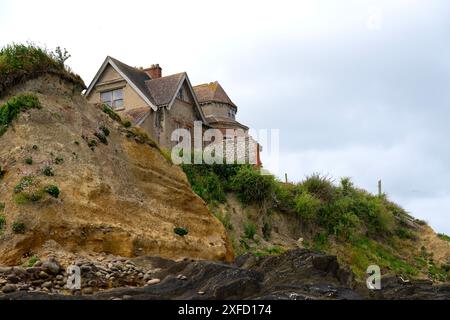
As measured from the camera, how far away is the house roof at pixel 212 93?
51.5m

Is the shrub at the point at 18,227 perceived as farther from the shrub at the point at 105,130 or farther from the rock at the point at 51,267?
the shrub at the point at 105,130

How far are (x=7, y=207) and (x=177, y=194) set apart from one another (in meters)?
7.96

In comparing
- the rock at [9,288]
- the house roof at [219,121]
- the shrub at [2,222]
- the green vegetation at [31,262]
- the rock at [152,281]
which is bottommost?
the rock at [9,288]

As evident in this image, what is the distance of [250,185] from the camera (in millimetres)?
38062

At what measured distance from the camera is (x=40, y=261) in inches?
763

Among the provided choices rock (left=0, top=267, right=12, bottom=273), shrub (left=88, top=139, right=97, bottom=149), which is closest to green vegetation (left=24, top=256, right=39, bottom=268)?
rock (left=0, top=267, right=12, bottom=273)

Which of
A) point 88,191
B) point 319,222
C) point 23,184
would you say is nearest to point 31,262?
point 23,184

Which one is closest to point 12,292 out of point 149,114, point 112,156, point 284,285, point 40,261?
point 40,261

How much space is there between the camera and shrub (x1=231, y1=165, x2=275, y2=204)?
37969mm

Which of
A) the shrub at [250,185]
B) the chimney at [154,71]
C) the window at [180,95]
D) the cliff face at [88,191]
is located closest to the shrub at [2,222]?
the cliff face at [88,191]

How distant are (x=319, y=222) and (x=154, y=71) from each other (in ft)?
53.5
